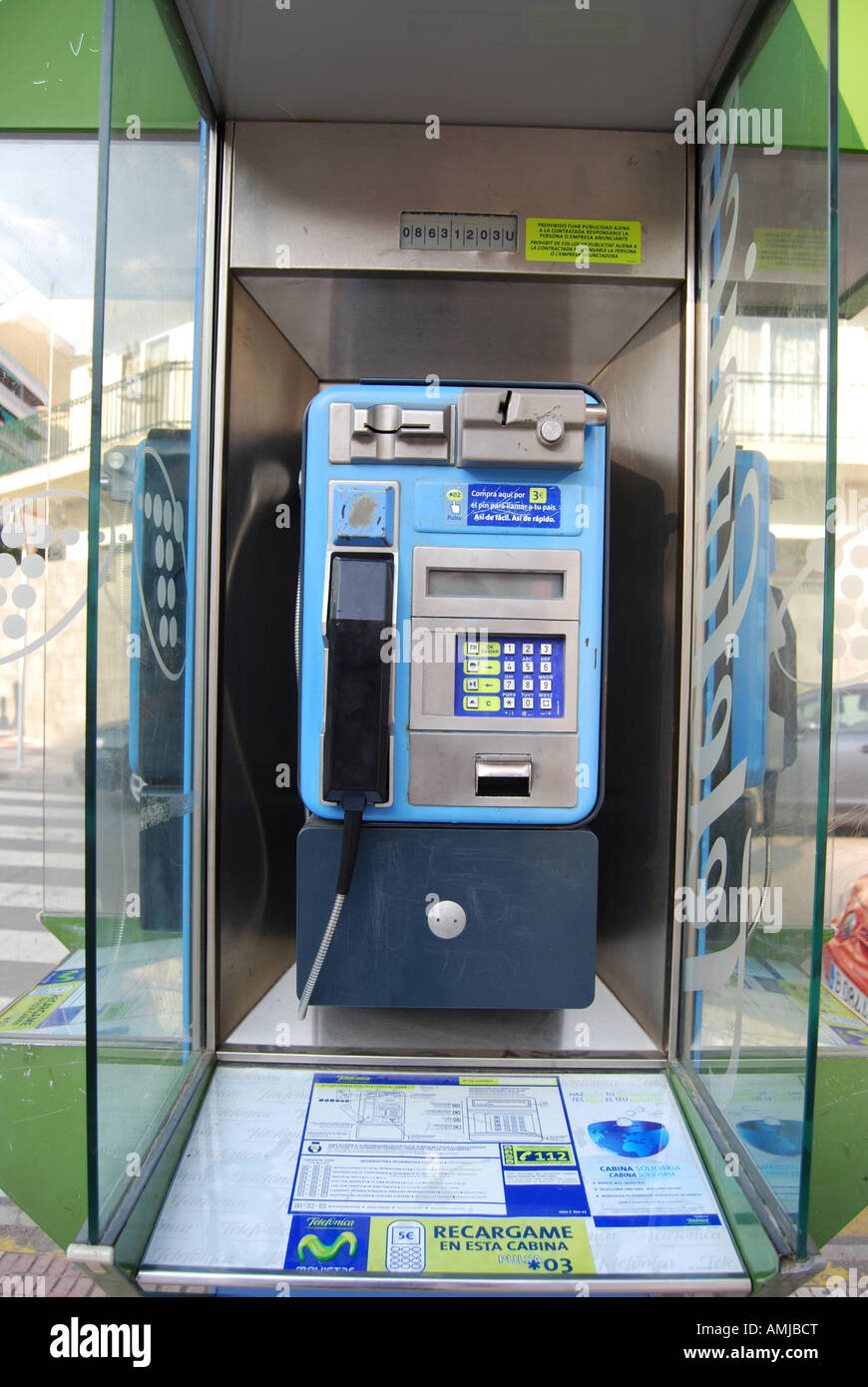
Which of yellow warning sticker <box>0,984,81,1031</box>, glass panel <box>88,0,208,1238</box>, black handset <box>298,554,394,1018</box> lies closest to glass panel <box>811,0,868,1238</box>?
black handset <box>298,554,394,1018</box>

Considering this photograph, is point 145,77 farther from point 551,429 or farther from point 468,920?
point 468,920

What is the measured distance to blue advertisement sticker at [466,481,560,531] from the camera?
4.59 feet

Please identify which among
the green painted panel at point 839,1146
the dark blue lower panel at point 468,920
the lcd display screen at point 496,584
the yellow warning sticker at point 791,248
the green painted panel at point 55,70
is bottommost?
the green painted panel at point 839,1146

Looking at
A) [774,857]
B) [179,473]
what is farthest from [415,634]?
[774,857]

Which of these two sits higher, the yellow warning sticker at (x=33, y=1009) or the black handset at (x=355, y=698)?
the black handset at (x=355, y=698)

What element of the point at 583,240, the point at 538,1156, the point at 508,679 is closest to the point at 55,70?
the point at 583,240

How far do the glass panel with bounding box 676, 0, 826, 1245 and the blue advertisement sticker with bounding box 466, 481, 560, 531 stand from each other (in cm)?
29

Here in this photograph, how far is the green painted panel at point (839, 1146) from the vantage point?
129 cm

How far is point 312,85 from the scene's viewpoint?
4.61ft

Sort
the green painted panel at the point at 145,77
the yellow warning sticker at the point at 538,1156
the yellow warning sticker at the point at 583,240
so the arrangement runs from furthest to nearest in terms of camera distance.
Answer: the yellow warning sticker at the point at 583,240
the yellow warning sticker at the point at 538,1156
the green painted panel at the point at 145,77

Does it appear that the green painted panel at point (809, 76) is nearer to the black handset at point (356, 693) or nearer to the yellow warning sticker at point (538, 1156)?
the black handset at point (356, 693)

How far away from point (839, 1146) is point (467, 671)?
3.27 feet

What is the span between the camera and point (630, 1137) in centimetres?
135

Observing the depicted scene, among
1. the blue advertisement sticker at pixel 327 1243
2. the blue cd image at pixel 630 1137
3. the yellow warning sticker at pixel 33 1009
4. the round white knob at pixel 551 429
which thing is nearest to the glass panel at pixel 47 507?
the yellow warning sticker at pixel 33 1009
